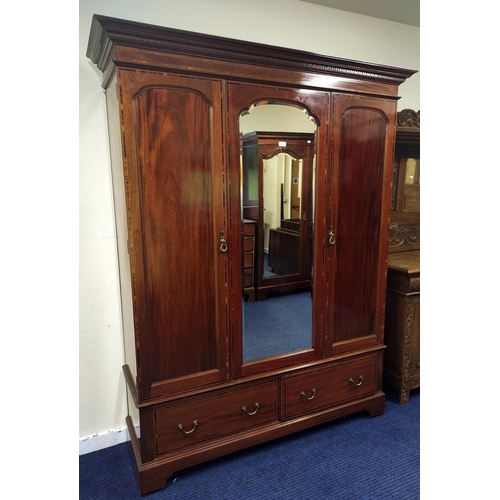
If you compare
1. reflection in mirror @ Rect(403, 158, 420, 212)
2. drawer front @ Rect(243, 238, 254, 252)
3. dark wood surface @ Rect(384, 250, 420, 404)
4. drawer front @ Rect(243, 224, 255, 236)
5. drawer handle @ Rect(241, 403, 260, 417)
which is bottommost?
drawer handle @ Rect(241, 403, 260, 417)

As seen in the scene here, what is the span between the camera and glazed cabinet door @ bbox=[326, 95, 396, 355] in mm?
1838

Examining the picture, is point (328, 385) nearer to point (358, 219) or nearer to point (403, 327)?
point (403, 327)

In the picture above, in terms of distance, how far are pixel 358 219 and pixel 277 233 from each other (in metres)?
0.48

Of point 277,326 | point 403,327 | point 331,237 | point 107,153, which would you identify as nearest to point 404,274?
point 403,327

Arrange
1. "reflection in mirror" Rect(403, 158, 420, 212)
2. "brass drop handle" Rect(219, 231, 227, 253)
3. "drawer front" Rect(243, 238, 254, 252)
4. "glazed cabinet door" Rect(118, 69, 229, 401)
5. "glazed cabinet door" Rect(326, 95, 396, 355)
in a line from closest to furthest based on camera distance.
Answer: "glazed cabinet door" Rect(118, 69, 229, 401)
"brass drop handle" Rect(219, 231, 227, 253)
"drawer front" Rect(243, 238, 254, 252)
"glazed cabinet door" Rect(326, 95, 396, 355)
"reflection in mirror" Rect(403, 158, 420, 212)

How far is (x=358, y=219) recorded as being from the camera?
1936 mm

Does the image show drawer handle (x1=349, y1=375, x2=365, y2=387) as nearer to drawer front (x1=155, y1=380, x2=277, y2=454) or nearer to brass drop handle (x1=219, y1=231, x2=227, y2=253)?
drawer front (x1=155, y1=380, x2=277, y2=454)

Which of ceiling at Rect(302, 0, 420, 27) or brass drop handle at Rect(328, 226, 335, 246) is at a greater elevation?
ceiling at Rect(302, 0, 420, 27)

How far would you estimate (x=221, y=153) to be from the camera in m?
1.56

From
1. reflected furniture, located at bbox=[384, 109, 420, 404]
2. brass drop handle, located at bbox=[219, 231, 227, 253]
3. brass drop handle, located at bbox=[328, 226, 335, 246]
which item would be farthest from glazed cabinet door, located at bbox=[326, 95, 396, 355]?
brass drop handle, located at bbox=[219, 231, 227, 253]

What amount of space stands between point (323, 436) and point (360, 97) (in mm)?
1885

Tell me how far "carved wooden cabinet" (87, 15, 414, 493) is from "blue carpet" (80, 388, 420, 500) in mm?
104
